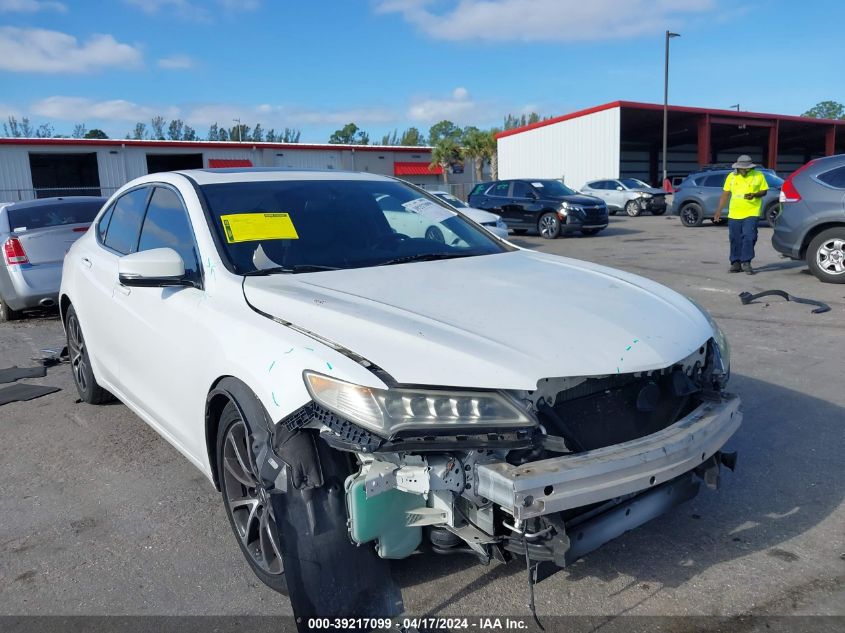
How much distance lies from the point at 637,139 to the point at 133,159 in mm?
30817

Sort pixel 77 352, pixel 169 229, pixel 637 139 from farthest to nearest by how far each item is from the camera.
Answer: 1. pixel 637 139
2. pixel 77 352
3. pixel 169 229

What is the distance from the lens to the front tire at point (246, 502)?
8.59ft

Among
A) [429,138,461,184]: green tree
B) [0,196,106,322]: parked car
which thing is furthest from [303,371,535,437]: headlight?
[429,138,461,184]: green tree

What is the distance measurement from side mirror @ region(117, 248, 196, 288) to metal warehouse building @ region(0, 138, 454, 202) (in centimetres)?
3001

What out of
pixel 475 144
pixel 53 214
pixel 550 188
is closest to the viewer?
pixel 53 214

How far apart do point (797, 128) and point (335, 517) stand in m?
47.3

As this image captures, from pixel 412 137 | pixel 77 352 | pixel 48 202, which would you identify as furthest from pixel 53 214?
pixel 412 137

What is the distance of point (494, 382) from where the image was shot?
2201mm

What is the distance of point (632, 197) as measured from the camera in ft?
82.5

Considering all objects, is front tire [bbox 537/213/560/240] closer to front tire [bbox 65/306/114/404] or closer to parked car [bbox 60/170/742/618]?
front tire [bbox 65/306/114/404]

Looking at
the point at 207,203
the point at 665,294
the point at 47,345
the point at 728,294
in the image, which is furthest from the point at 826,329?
the point at 47,345

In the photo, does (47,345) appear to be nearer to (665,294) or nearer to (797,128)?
(665,294)

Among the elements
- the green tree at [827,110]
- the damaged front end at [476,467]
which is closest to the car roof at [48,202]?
the damaged front end at [476,467]

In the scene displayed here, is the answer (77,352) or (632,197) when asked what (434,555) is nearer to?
(77,352)
